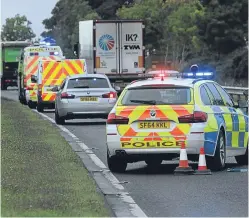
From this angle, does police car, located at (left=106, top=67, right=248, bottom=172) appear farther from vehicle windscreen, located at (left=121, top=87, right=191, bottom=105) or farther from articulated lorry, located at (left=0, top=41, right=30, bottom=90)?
articulated lorry, located at (left=0, top=41, right=30, bottom=90)

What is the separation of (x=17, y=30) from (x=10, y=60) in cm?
11478

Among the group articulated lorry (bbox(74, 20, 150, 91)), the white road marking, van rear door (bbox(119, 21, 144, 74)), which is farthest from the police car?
Answer: van rear door (bbox(119, 21, 144, 74))

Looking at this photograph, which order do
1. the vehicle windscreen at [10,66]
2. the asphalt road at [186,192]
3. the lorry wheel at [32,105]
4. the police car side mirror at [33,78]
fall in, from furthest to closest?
the vehicle windscreen at [10,66] → the lorry wheel at [32,105] → the police car side mirror at [33,78] → the asphalt road at [186,192]

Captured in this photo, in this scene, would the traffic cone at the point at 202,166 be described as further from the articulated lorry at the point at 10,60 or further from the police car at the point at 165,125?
the articulated lorry at the point at 10,60

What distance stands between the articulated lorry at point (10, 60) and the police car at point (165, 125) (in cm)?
5444

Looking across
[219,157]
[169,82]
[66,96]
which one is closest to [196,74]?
[169,82]

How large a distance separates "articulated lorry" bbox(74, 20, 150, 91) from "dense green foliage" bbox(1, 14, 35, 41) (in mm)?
126720

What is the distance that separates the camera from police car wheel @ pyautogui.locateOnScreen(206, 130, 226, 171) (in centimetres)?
1631

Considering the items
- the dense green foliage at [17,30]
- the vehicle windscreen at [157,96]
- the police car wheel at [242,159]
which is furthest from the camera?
the dense green foliage at [17,30]

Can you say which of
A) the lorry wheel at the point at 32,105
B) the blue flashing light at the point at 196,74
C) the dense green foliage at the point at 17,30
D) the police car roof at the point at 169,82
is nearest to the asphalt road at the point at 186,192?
the police car roof at the point at 169,82

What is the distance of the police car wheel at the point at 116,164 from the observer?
1652 centimetres

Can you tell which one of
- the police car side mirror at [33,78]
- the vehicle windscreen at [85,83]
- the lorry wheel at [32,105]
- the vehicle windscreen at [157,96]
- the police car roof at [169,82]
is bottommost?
the lorry wheel at [32,105]

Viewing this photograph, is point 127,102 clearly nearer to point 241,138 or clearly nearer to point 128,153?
point 128,153

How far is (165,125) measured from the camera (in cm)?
1616
